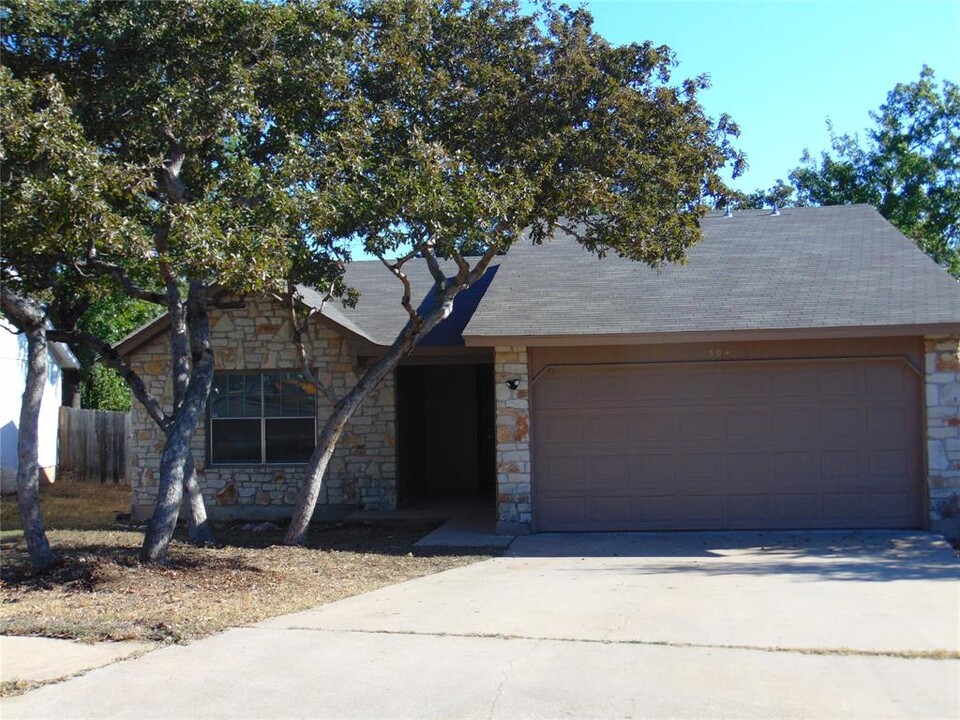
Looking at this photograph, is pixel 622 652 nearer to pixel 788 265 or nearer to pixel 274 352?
pixel 788 265

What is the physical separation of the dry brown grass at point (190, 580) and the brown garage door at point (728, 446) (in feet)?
6.76

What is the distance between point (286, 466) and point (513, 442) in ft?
15.0

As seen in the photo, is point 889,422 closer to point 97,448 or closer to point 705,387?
point 705,387

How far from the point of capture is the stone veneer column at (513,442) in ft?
41.8

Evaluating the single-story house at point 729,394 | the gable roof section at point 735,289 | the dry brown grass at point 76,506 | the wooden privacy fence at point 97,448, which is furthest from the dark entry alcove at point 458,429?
the wooden privacy fence at point 97,448

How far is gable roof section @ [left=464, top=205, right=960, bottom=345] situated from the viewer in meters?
12.1

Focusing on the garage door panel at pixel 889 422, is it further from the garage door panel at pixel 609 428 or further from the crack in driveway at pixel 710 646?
the crack in driveway at pixel 710 646

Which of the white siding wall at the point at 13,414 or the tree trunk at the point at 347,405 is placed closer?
the tree trunk at the point at 347,405

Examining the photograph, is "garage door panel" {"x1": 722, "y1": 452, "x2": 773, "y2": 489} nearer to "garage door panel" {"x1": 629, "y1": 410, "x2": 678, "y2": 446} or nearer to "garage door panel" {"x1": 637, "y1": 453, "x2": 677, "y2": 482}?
"garage door panel" {"x1": 637, "y1": 453, "x2": 677, "y2": 482}

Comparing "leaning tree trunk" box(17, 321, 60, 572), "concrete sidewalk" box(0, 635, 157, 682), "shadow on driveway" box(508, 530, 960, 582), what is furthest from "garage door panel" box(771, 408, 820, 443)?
"leaning tree trunk" box(17, 321, 60, 572)

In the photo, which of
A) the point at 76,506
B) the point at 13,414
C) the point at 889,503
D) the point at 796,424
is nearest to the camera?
the point at 889,503

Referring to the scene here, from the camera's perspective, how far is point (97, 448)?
23.2 meters

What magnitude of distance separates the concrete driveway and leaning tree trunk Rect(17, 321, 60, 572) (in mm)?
3329

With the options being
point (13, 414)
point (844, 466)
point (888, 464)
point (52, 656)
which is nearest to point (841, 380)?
point (844, 466)
